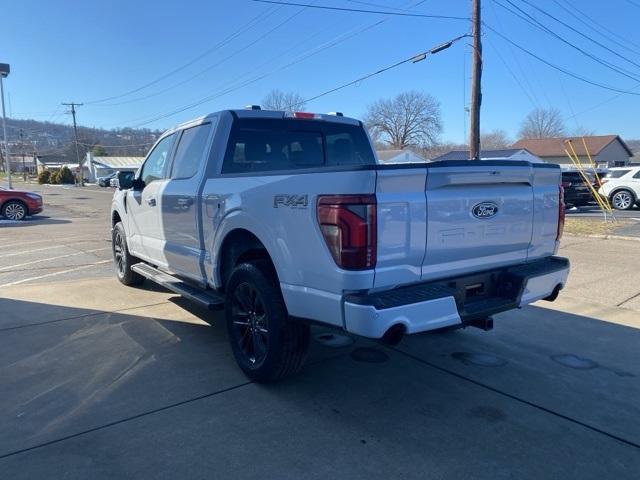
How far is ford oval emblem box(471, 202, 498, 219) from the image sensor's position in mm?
3391

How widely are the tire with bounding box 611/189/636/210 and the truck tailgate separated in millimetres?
19416

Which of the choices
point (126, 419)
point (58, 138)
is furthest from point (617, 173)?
point (58, 138)

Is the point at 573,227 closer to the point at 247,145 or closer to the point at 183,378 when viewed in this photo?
the point at 247,145

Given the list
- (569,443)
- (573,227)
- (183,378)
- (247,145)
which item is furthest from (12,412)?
(573,227)

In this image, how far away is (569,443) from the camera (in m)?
3.10

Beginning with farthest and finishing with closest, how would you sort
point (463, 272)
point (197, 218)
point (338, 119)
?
point (338, 119), point (197, 218), point (463, 272)

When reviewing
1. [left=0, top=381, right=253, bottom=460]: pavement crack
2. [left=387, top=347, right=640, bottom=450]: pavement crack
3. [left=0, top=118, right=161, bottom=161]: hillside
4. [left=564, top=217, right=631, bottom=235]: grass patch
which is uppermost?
[left=0, top=118, right=161, bottom=161]: hillside

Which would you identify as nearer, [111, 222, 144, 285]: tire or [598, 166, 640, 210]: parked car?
[111, 222, 144, 285]: tire

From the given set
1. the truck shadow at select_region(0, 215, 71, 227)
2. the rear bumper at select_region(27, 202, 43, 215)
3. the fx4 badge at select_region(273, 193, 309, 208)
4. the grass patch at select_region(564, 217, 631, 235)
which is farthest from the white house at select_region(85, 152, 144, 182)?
the fx4 badge at select_region(273, 193, 309, 208)

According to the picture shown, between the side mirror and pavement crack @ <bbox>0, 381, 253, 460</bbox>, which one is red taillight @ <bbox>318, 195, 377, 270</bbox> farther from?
the side mirror

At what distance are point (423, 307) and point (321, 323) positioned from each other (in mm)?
653

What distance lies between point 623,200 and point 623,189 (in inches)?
17.5

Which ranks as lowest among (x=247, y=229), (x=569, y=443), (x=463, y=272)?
(x=569, y=443)

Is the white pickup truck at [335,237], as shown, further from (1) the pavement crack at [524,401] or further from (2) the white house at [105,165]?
(2) the white house at [105,165]
